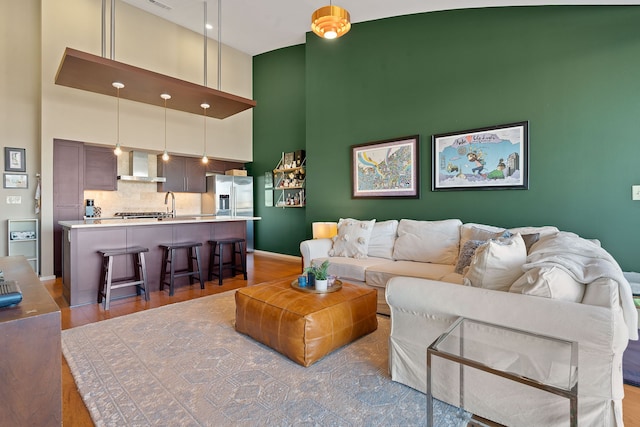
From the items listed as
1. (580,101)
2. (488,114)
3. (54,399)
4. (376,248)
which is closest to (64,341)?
(54,399)

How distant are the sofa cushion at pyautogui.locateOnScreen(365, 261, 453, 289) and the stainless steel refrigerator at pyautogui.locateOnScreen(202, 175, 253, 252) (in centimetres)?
430

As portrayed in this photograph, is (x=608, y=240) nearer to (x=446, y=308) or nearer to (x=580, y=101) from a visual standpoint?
(x=580, y=101)

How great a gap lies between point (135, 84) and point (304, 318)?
386 cm

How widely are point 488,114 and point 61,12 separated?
6197 mm

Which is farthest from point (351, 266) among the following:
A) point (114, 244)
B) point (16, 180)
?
point (16, 180)

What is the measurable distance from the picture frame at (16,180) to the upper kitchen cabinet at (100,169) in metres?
0.77

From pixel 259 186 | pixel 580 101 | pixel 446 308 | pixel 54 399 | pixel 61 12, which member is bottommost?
pixel 54 399

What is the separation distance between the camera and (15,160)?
481cm

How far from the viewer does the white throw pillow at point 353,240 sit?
12.5 ft

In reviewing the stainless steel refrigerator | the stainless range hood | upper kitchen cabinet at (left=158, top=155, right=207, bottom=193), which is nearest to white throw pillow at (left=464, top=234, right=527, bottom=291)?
the stainless steel refrigerator

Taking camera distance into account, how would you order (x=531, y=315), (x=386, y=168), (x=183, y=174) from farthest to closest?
(x=183, y=174) → (x=386, y=168) → (x=531, y=315)

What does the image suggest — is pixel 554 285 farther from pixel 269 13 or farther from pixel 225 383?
pixel 269 13

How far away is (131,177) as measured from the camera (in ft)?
18.7

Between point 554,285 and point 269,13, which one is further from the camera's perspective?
point 269,13
